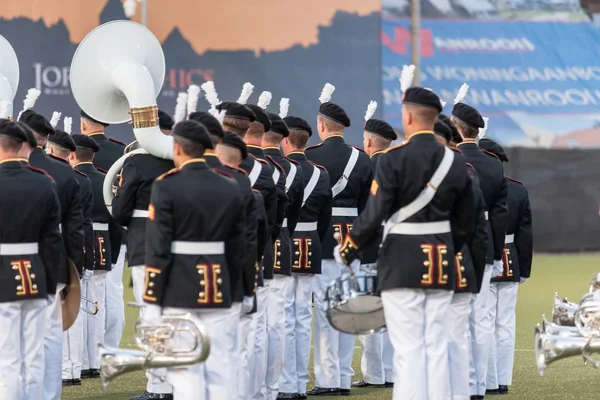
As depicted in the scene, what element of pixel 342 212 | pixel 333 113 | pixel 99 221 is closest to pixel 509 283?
pixel 342 212

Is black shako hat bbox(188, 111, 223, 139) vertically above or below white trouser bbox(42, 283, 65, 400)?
above

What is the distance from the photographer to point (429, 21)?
2600 centimetres

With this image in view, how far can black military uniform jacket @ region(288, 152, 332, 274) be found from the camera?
10625 mm

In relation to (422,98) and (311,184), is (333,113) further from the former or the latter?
(422,98)

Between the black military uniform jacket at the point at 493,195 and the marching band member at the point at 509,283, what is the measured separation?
46 cm

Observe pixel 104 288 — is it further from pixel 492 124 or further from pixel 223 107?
pixel 492 124

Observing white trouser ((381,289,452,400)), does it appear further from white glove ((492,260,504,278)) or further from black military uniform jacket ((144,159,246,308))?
white glove ((492,260,504,278))

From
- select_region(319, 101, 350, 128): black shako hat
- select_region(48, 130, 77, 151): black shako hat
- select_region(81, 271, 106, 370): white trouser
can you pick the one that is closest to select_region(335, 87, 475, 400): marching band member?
select_region(319, 101, 350, 128): black shako hat

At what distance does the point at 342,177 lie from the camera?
11234mm

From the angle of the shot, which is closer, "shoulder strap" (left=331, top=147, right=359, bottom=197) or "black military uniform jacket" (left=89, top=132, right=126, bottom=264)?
"shoulder strap" (left=331, top=147, right=359, bottom=197)

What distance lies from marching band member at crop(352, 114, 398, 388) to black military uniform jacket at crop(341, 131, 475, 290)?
2.79 metres

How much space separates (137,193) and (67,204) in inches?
20.8

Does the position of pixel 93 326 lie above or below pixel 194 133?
below

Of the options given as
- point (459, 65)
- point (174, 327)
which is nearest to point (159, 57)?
point (174, 327)
